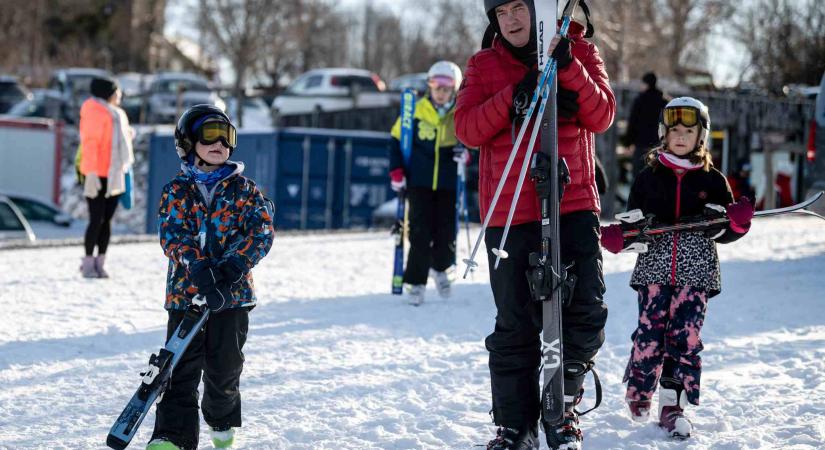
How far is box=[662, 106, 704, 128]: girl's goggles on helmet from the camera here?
14.5ft

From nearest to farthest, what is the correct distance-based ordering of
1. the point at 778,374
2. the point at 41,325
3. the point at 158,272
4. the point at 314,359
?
the point at 778,374
the point at 314,359
the point at 41,325
the point at 158,272

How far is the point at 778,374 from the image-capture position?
18.1 ft

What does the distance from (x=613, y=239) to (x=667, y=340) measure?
19.4 inches

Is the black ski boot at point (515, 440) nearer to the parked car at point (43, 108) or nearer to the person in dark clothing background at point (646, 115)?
the person in dark clothing background at point (646, 115)

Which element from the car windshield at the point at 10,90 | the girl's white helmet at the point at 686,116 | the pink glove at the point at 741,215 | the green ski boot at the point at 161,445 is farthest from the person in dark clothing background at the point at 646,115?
the car windshield at the point at 10,90

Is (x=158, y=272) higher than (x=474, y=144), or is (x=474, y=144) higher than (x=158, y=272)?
(x=474, y=144)

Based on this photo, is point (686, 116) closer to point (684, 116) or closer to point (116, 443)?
point (684, 116)

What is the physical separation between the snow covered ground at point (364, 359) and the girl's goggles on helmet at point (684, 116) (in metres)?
1.24

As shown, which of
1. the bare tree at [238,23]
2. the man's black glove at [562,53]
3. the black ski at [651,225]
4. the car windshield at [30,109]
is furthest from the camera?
the bare tree at [238,23]

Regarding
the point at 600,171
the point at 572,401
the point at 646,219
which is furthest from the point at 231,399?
the point at 600,171

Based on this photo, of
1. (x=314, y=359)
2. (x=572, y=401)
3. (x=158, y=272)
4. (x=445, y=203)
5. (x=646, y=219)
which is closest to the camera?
(x=572, y=401)

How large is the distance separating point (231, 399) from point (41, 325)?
3.21 meters

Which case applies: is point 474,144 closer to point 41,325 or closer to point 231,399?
point 231,399

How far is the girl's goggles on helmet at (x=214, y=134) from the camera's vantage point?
4.01m
